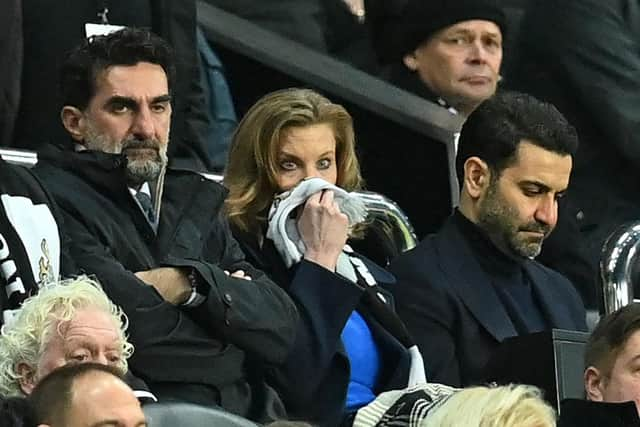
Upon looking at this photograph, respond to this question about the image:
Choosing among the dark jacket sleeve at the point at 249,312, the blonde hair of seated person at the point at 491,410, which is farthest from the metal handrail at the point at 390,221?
the blonde hair of seated person at the point at 491,410

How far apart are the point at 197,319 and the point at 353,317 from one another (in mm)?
659

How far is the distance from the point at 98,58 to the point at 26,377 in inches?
44.5

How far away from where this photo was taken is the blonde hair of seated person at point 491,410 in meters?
4.52

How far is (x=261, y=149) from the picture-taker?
5.87 metres

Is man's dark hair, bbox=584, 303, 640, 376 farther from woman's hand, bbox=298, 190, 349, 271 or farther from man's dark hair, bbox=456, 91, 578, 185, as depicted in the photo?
man's dark hair, bbox=456, 91, 578, 185

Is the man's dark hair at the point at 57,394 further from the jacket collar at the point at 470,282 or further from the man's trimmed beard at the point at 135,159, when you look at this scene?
the jacket collar at the point at 470,282

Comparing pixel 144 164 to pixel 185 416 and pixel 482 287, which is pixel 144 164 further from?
pixel 482 287

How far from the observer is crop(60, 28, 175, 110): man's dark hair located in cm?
556

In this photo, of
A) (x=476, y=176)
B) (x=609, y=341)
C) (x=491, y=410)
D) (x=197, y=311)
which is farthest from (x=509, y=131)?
(x=491, y=410)

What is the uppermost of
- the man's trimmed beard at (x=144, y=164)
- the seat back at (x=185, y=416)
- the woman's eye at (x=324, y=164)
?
the man's trimmed beard at (x=144, y=164)

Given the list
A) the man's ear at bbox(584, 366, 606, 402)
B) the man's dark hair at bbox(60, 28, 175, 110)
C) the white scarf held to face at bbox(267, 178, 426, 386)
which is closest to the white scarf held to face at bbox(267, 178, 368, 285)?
the white scarf held to face at bbox(267, 178, 426, 386)

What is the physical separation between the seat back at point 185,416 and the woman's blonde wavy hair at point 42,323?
159mm

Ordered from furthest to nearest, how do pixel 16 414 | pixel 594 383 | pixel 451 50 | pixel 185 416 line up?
pixel 451 50
pixel 594 383
pixel 185 416
pixel 16 414

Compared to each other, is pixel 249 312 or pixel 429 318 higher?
pixel 249 312
